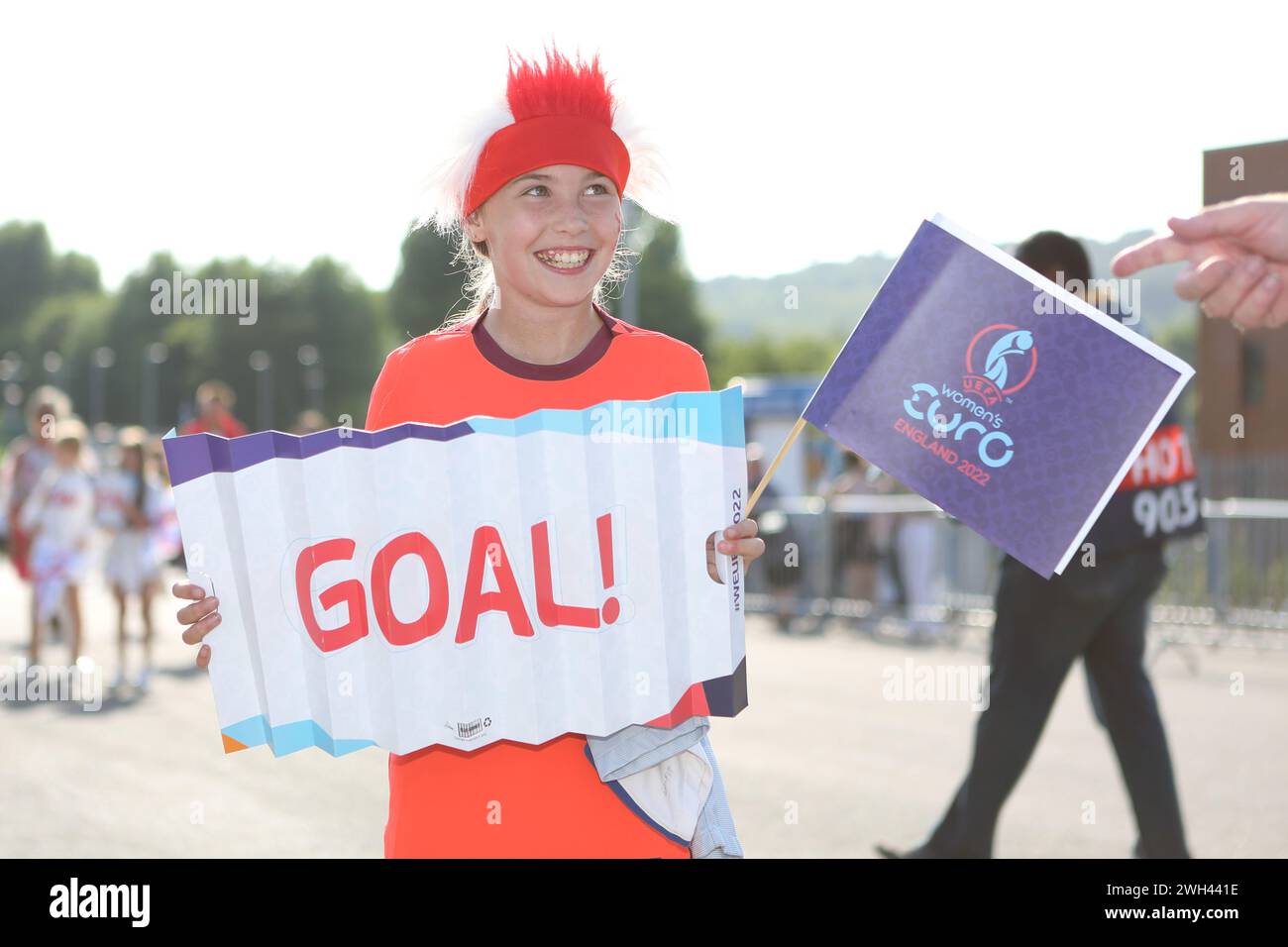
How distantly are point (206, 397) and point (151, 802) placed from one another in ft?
18.9

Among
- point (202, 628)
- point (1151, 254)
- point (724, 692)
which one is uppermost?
point (1151, 254)

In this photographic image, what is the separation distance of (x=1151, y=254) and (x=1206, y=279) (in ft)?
0.50

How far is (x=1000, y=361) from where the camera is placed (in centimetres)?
283

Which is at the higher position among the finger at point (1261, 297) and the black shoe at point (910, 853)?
the finger at point (1261, 297)

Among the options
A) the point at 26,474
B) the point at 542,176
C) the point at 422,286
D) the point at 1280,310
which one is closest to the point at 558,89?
the point at 542,176

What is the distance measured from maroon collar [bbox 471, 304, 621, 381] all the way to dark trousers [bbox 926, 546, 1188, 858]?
9.37 feet

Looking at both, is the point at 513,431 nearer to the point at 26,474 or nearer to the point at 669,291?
the point at 26,474

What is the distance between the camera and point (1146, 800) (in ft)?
17.4

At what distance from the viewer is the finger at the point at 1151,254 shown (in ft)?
8.11

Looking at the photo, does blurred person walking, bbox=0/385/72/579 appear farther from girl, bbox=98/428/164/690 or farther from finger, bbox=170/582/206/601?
finger, bbox=170/582/206/601

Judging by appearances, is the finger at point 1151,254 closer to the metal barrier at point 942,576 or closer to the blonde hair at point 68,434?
the metal barrier at point 942,576

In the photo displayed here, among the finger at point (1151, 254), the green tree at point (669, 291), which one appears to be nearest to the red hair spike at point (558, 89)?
the finger at point (1151, 254)
